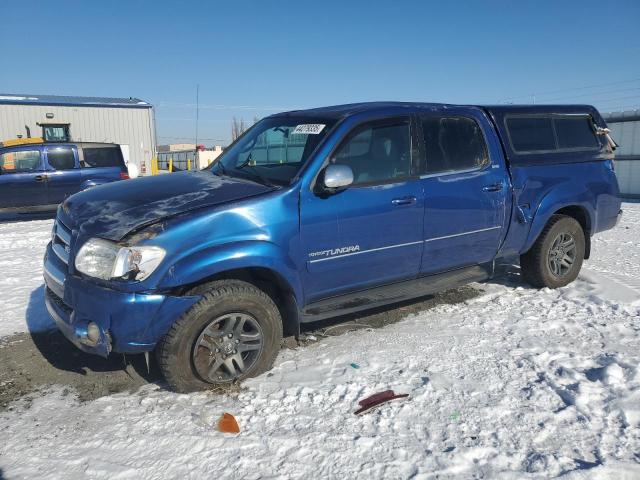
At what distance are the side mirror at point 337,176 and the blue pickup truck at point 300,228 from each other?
0.4 inches

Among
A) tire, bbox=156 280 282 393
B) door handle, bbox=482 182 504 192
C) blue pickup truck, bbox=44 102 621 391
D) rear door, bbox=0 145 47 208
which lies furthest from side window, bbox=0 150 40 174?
door handle, bbox=482 182 504 192

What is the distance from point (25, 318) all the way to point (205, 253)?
2.76 m

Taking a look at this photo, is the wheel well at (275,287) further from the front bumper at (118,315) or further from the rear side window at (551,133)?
the rear side window at (551,133)

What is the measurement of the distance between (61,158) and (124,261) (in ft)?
33.3

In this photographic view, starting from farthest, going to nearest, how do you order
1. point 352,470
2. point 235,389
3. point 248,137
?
point 248,137, point 235,389, point 352,470

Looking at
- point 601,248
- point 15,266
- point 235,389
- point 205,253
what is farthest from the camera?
point 601,248

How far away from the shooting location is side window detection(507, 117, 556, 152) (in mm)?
4809

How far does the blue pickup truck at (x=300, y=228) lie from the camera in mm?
3033

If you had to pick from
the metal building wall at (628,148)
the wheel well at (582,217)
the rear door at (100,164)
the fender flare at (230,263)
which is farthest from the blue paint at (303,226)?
the metal building wall at (628,148)

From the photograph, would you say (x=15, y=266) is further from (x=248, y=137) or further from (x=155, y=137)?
(x=155, y=137)

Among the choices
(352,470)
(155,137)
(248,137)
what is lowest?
(352,470)

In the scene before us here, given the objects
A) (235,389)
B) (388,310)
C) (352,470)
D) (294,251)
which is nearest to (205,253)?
(294,251)

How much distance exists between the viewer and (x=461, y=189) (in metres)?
4.23

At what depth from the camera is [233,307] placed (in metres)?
3.22
